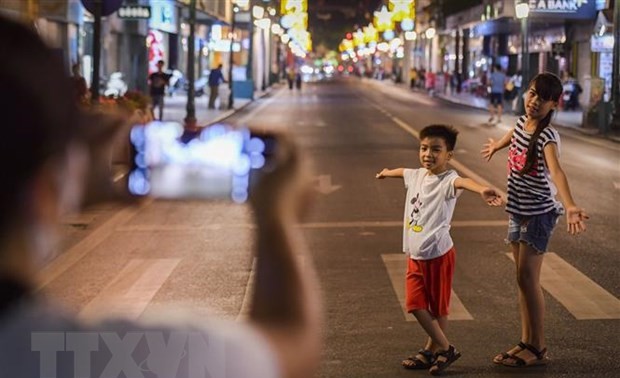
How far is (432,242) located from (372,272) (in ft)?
11.7

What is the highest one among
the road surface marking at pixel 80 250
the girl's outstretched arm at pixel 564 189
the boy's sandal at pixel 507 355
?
the girl's outstretched arm at pixel 564 189

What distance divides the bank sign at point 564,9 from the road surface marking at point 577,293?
3396 centimetres

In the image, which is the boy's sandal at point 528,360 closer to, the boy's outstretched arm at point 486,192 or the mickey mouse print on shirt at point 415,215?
the mickey mouse print on shirt at point 415,215

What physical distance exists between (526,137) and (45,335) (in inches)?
219

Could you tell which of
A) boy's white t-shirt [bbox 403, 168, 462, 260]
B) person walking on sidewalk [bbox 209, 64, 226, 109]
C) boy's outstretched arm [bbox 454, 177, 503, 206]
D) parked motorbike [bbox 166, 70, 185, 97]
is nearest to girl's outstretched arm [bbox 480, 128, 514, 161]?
boy's white t-shirt [bbox 403, 168, 462, 260]

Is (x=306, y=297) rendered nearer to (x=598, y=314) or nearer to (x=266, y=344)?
(x=266, y=344)

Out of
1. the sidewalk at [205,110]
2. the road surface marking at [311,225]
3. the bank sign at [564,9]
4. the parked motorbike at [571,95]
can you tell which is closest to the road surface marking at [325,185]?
the road surface marking at [311,225]

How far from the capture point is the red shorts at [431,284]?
6500 mm

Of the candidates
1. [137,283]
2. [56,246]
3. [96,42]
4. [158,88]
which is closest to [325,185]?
[96,42]

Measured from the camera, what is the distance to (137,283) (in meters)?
9.38

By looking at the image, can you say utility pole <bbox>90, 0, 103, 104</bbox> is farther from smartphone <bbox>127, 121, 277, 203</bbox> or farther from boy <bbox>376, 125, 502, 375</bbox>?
smartphone <bbox>127, 121, 277, 203</bbox>

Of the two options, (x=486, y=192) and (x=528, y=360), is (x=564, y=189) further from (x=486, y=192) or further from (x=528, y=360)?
(x=528, y=360)

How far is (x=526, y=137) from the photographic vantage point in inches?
269

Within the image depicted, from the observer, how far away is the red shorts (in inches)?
256
